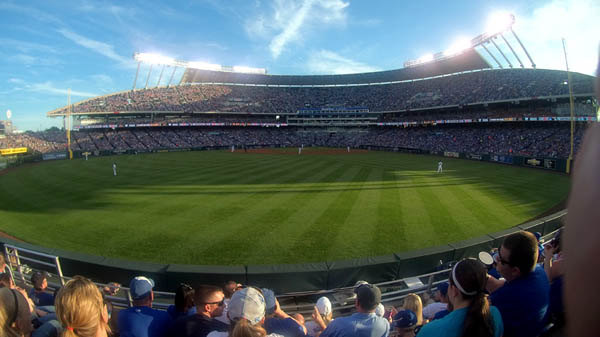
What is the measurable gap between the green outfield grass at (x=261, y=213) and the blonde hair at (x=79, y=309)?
6995 millimetres

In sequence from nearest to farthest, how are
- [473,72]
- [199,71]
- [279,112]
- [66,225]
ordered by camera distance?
[66,225]
[473,72]
[279,112]
[199,71]

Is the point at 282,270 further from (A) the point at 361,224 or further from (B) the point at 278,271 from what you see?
(A) the point at 361,224

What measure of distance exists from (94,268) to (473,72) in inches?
3002

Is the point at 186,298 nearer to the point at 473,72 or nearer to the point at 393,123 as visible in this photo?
the point at 393,123

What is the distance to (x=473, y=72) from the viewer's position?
213 ft

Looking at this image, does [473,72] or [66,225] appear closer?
[66,225]

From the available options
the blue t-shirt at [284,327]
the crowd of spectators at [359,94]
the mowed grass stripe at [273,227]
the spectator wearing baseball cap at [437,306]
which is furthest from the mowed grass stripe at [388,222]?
the crowd of spectators at [359,94]

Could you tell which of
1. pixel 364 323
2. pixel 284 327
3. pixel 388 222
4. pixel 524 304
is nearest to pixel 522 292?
pixel 524 304

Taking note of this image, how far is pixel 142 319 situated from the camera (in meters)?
4.20

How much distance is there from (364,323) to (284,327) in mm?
1131

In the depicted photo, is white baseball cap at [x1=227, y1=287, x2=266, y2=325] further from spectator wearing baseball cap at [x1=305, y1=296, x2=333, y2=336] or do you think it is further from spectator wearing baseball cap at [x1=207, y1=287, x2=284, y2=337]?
spectator wearing baseball cap at [x1=305, y1=296, x2=333, y2=336]

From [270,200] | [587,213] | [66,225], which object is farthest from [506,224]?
[66,225]

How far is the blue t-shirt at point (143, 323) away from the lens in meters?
4.09

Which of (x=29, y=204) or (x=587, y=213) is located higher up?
(x=587, y=213)
